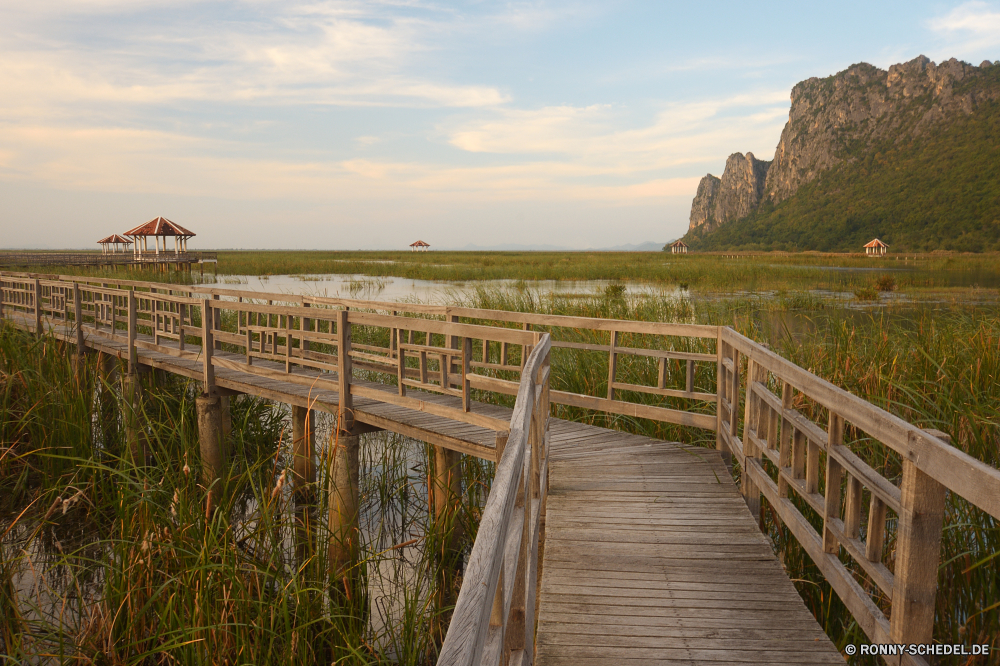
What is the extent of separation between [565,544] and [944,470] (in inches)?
94.8

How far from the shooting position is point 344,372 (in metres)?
6.10

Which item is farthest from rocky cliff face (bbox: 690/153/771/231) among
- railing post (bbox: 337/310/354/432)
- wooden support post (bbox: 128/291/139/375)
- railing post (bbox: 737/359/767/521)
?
railing post (bbox: 737/359/767/521)

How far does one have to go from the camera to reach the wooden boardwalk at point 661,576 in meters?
2.85

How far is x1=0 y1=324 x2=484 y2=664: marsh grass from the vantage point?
3537 mm

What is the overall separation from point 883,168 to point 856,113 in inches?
1121

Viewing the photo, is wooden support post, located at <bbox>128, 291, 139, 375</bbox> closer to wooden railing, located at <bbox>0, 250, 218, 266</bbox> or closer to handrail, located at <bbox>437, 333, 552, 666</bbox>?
handrail, located at <bbox>437, 333, 552, 666</bbox>

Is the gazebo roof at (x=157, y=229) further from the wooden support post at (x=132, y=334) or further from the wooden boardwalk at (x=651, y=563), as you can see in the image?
the wooden boardwalk at (x=651, y=563)

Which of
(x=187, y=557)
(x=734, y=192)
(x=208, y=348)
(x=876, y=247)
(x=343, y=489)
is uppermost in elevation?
(x=734, y=192)

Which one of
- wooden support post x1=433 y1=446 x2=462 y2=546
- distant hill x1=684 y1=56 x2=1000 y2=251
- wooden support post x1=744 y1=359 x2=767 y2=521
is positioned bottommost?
wooden support post x1=433 y1=446 x2=462 y2=546

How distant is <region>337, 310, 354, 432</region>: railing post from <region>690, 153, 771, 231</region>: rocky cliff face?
160473 mm

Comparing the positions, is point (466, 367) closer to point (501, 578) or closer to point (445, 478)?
point (445, 478)

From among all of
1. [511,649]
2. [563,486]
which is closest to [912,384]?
[563,486]

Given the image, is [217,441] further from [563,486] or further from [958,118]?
[958,118]

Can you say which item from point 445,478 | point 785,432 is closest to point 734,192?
point 445,478
